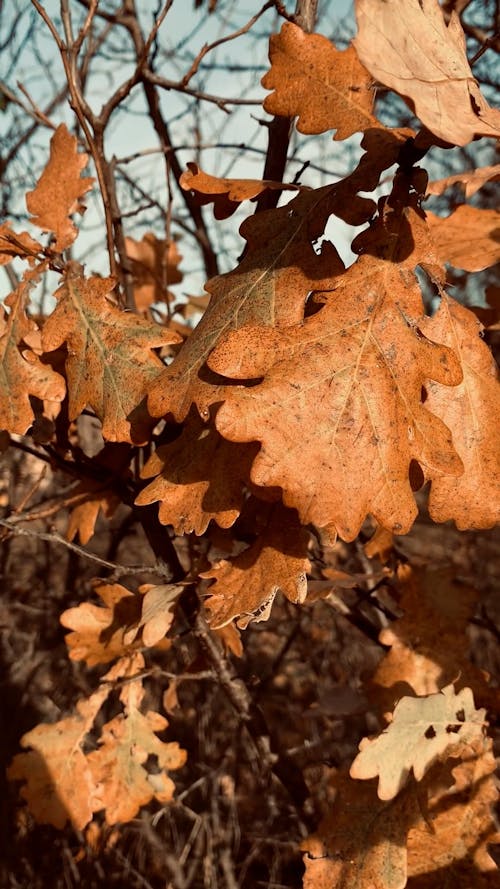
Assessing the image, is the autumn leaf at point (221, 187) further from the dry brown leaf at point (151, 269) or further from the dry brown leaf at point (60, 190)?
the dry brown leaf at point (151, 269)

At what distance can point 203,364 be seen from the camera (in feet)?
3.33

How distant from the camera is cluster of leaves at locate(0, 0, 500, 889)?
91 cm

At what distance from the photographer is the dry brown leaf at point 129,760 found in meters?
1.49

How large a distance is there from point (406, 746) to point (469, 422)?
1.80 ft

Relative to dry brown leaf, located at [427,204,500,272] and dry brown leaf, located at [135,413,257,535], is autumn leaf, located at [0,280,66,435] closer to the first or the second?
dry brown leaf, located at [135,413,257,535]

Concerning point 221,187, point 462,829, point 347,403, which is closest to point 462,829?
point 462,829

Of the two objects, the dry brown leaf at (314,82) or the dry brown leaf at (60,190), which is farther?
the dry brown leaf at (60,190)

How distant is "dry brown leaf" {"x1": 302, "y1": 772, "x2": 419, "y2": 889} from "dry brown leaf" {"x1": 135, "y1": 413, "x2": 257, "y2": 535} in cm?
65

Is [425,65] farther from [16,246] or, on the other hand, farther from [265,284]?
[16,246]

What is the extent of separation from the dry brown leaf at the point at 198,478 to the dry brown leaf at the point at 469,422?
261 mm

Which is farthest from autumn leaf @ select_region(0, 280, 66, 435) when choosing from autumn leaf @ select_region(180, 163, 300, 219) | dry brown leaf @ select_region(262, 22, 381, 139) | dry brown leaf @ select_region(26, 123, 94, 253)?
dry brown leaf @ select_region(262, 22, 381, 139)

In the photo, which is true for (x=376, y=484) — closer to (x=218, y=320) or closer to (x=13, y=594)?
(x=218, y=320)

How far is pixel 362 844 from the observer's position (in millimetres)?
1312

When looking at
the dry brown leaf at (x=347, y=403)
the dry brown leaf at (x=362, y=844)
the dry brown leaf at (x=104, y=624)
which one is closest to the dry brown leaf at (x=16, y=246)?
the dry brown leaf at (x=347, y=403)
